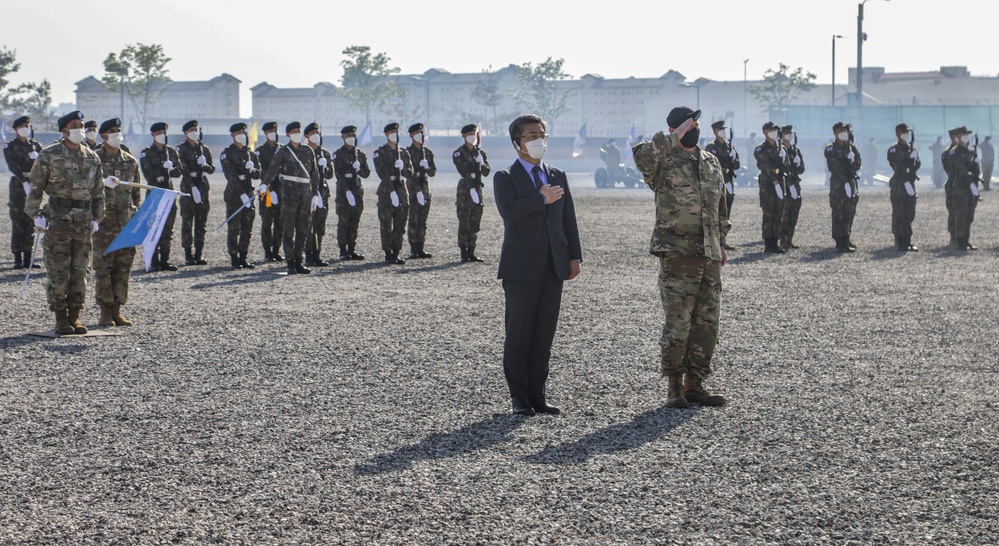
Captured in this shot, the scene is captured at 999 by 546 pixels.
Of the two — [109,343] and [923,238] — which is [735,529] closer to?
[109,343]

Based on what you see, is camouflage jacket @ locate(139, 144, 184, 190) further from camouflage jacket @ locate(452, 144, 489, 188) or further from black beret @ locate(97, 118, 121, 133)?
black beret @ locate(97, 118, 121, 133)

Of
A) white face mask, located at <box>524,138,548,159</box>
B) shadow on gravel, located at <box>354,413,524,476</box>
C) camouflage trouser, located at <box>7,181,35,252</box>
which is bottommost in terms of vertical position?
shadow on gravel, located at <box>354,413,524,476</box>

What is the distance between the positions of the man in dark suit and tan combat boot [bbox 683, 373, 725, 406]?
37.2 inches

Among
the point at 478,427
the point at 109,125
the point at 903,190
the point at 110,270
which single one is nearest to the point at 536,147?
the point at 478,427

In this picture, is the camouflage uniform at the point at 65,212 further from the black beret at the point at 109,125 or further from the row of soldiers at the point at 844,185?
the row of soldiers at the point at 844,185

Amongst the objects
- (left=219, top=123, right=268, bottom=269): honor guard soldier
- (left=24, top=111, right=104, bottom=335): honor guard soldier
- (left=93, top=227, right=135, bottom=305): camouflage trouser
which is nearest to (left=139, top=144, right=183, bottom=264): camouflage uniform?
(left=219, top=123, right=268, bottom=269): honor guard soldier

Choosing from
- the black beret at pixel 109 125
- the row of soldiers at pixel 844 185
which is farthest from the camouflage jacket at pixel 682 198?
the row of soldiers at pixel 844 185

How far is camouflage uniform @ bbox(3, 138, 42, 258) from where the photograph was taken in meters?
15.6

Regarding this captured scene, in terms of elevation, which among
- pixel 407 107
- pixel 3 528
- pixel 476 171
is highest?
pixel 407 107

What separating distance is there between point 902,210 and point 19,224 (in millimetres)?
13819

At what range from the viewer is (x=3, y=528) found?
5.25 metres

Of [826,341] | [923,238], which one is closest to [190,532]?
[826,341]

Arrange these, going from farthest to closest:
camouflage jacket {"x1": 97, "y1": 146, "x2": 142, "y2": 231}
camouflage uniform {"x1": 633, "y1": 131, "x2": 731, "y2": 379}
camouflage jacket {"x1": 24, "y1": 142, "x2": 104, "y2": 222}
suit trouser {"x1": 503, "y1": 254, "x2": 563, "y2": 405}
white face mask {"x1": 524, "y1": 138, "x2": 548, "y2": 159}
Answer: camouflage jacket {"x1": 97, "y1": 146, "x2": 142, "y2": 231} → camouflage jacket {"x1": 24, "y1": 142, "x2": 104, "y2": 222} → camouflage uniform {"x1": 633, "y1": 131, "x2": 731, "y2": 379} → suit trouser {"x1": 503, "y1": 254, "x2": 563, "y2": 405} → white face mask {"x1": 524, "y1": 138, "x2": 548, "y2": 159}

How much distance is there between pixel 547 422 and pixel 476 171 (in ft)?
35.9
